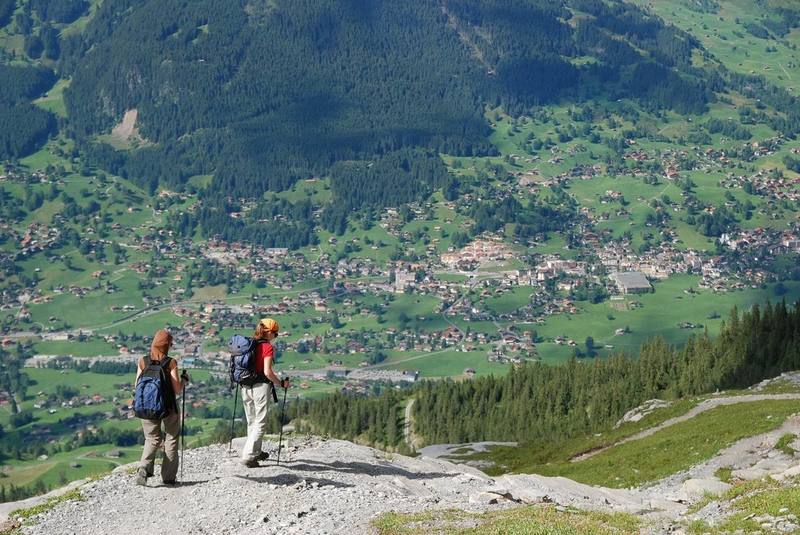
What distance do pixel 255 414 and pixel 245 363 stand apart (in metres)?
1.83

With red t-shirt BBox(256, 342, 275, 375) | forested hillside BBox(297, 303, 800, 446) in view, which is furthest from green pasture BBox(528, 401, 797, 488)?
forested hillside BBox(297, 303, 800, 446)

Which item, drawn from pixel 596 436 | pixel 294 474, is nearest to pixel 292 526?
pixel 294 474

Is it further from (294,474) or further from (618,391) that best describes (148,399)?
(618,391)

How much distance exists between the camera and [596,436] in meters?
85.1

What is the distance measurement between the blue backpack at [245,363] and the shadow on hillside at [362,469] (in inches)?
149

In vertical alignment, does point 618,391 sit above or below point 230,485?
below

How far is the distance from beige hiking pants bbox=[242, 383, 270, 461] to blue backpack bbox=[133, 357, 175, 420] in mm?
2377

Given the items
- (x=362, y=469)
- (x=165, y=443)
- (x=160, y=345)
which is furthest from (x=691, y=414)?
(x=160, y=345)

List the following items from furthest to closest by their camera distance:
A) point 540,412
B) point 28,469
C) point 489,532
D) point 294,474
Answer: point 28,469
point 540,412
point 294,474
point 489,532

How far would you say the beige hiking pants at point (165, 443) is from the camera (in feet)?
112

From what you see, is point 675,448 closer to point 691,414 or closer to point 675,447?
point 675,447

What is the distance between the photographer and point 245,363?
35.2 meters

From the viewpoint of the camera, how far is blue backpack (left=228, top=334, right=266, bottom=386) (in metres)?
35.1

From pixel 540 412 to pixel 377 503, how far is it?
8625 centimetres
